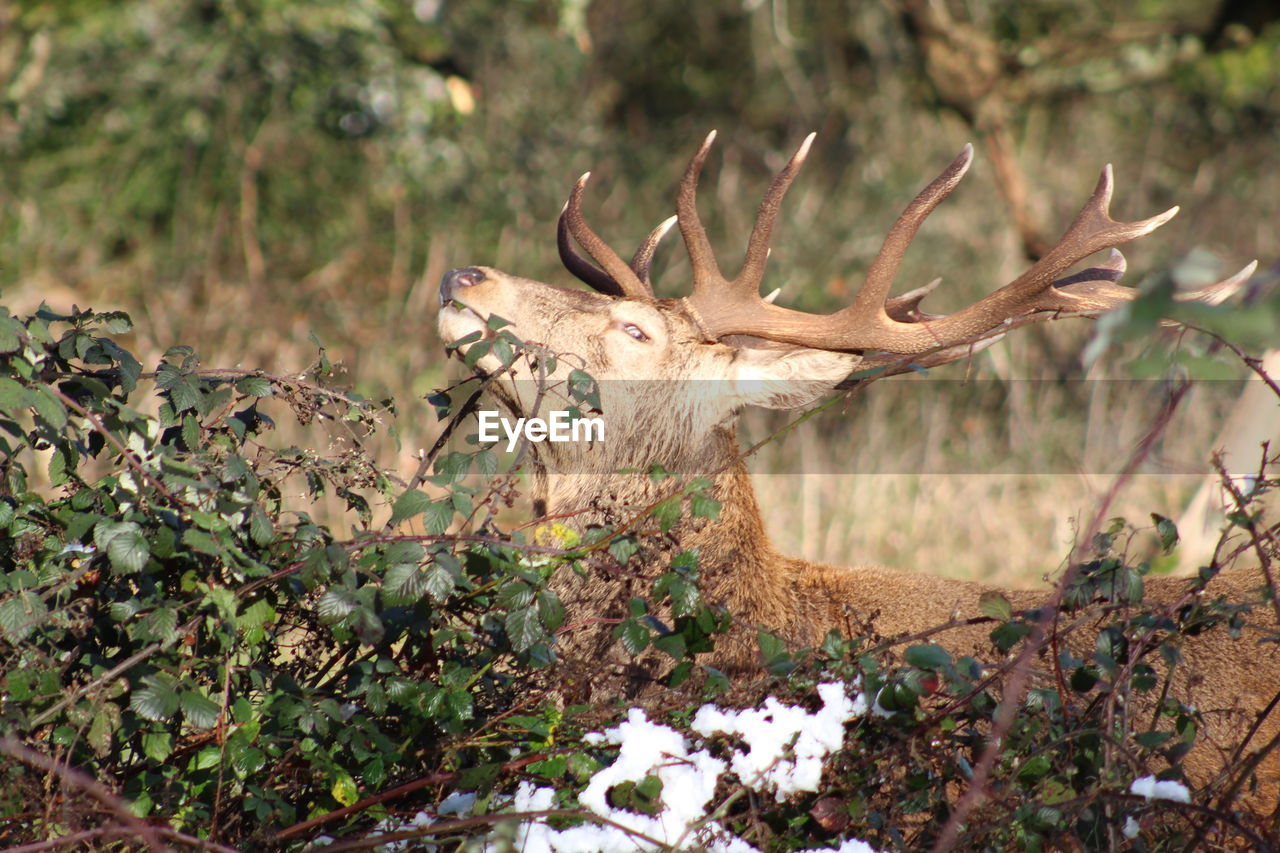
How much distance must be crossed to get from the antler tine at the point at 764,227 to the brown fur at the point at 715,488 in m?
0.26

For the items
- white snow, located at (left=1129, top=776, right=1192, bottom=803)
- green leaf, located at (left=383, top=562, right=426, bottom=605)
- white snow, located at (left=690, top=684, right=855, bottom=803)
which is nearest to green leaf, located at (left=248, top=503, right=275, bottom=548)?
green leaf, located at (left=383, top=562, right=426, bottom=605)

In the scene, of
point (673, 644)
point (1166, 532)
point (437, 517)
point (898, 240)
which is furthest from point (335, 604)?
point (898, 240)

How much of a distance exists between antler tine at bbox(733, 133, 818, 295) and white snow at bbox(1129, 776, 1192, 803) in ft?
8.00

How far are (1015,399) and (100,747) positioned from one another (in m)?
7.02

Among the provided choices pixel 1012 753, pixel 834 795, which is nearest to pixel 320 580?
pixel 834 795

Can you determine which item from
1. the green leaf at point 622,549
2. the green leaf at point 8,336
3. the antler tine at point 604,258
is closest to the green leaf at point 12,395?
the green leaf at point 8,336

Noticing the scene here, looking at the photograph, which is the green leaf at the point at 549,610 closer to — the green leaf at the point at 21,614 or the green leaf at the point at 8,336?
the green leaf at the point at 21,614

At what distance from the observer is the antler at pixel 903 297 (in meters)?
4.36

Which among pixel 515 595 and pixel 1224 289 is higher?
pixel 1224 289

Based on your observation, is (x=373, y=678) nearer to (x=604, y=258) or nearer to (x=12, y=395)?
(x=12, y=395)

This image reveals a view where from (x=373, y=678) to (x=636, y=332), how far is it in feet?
6.59

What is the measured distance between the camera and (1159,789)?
257cm

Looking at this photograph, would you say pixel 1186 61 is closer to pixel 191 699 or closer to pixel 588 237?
pixel 588 237

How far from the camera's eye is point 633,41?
504 inches
